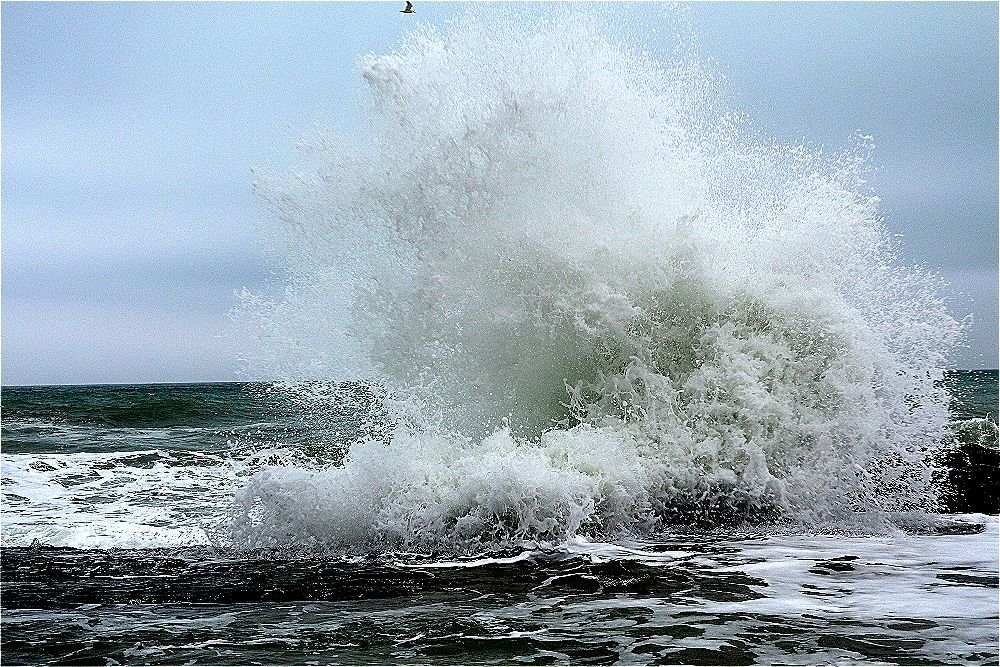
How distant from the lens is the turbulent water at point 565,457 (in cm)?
436

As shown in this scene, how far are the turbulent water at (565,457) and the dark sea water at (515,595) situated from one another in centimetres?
3

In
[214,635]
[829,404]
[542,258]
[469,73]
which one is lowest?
[214,635]

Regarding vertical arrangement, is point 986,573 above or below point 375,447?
below

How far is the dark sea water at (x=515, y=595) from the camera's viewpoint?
3.93 m

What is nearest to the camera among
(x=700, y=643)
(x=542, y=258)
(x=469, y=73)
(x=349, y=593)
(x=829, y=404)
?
(x=700, y=643)

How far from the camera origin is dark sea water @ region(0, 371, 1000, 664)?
3.93 m

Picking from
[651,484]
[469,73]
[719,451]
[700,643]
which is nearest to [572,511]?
[651,484]

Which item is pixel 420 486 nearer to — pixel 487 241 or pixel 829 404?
pixel 487 241

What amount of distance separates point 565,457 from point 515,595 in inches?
88.5

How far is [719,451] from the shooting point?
7.18m

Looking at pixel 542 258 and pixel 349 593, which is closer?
pixel 349 593

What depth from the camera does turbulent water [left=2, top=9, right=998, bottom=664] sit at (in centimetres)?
436

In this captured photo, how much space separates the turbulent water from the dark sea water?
0.09 ft

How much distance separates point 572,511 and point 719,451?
154 centimetres
